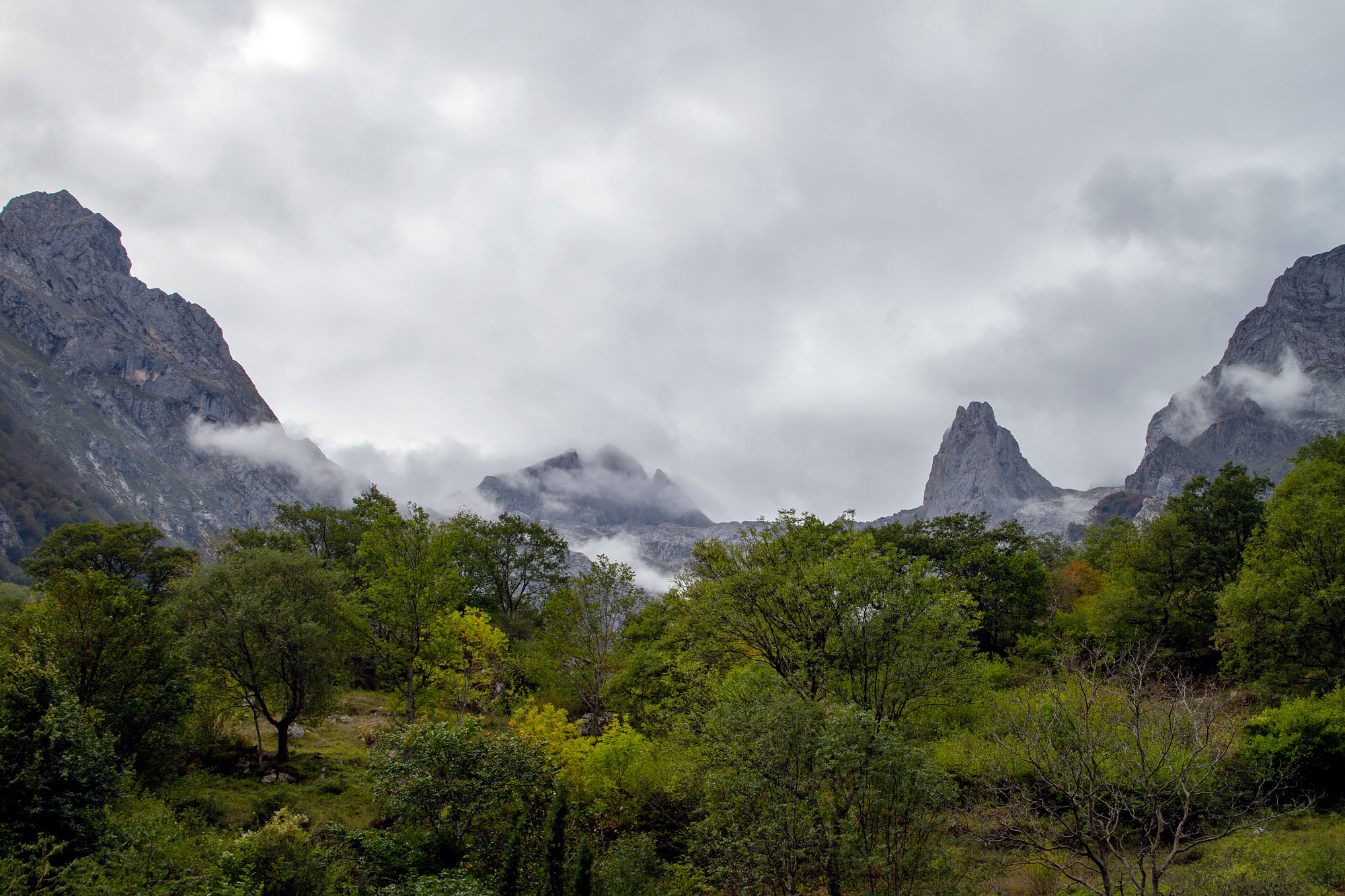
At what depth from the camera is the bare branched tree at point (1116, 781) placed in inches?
395

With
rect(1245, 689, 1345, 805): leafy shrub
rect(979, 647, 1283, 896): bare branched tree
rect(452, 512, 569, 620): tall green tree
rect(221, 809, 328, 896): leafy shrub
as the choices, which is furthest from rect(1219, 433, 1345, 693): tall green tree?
rect(452, 512, 569, 620): tall green tree

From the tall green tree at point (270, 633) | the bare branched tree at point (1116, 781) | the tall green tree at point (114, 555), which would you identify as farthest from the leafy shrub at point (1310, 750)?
the tall green tree at point (114, 555)

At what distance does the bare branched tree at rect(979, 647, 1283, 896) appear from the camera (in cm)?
1003

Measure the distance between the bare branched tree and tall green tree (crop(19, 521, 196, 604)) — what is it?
57.3 meters

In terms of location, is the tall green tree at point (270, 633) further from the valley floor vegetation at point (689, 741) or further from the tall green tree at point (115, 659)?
the tall green tree at point (115, 659)

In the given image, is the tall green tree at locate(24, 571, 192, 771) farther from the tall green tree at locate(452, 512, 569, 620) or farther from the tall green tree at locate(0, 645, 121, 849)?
the tall green tree at locate(452, 512, 569, 620)

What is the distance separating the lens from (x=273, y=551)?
27.2 meters

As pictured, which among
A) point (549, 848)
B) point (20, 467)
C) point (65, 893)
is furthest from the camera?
point (20, 467)

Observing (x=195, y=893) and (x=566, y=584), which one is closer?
(x=195, y=893)

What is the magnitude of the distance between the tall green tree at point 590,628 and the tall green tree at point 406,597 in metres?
10.7

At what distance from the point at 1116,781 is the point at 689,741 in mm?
11257

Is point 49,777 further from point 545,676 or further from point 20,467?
point 20,467

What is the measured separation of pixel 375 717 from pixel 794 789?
93.9 ft

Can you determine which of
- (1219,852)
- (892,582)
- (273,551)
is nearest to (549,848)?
(892,582)
